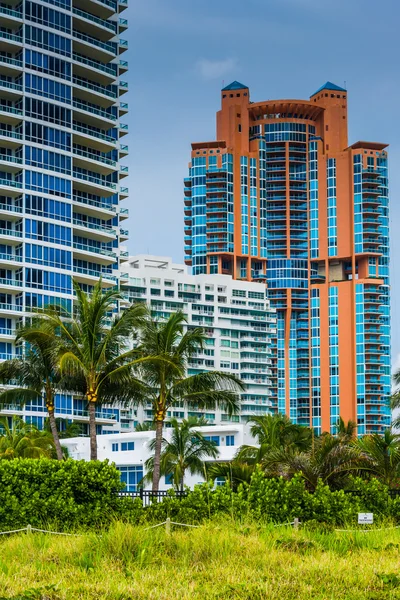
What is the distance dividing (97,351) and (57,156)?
53658 mm

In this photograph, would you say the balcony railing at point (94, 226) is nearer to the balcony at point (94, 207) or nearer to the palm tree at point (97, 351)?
the balcony at point (94, 207)

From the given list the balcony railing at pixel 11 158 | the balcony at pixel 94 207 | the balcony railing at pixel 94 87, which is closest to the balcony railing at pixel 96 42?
the balcony railing at pixel 94 87

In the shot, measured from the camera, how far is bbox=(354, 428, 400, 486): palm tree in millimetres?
35906

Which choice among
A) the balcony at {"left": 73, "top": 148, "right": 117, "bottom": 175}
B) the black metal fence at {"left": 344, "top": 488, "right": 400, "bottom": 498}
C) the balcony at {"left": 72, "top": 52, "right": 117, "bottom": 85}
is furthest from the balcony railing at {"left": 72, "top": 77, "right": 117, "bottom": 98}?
the black metal fence at {"left": 344, "top": 488, "right": 400, "bottom": 498}

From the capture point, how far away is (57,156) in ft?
305

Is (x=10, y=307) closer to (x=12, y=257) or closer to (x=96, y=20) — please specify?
(x=12, y=257)

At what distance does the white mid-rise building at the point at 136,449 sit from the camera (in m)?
74.5

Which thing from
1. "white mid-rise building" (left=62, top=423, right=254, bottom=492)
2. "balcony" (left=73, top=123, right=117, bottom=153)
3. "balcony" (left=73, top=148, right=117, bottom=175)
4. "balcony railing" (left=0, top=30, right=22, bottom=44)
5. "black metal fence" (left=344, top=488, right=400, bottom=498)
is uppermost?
"balcony railing" (left=0, top=30, right=22, bottom=44)

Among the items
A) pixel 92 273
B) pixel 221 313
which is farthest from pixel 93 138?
pixel 221 313

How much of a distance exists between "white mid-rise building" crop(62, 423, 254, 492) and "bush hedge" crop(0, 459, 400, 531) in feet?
134

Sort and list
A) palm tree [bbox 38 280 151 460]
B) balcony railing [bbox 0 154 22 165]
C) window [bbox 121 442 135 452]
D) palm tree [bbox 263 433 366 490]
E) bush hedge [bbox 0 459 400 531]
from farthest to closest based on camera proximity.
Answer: balcony railing [bbox 0 154 22 165], window [bbox 121 442 135 452], palm tree [bbox 38 280 151 460], palm tree [bbox 263 433 366 490], bush hedge [bbox 0 459 400 531]

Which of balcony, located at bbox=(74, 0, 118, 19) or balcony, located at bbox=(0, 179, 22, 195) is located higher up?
balcony, located at bbox=(74, 0, 118, 19)

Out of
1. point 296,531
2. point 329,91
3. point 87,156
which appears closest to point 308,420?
point 329,91

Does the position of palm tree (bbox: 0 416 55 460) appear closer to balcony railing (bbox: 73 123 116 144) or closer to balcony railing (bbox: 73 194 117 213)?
balcony railing (bbox: 73 194 117 213)
